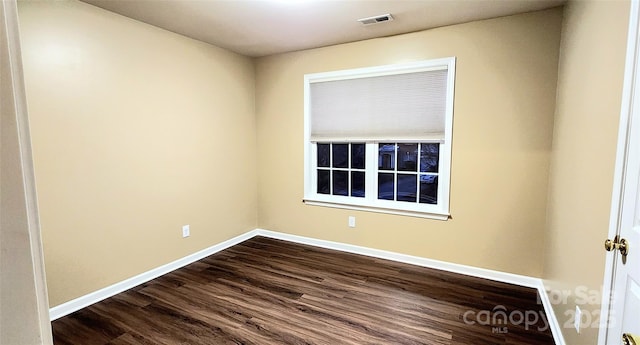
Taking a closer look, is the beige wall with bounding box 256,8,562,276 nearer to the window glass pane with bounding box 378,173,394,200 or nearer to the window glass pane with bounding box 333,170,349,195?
the window glass pane with bounding box 378,173,394,200

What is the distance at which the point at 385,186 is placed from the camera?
141 inches

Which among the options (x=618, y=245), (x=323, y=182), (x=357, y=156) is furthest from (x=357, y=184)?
(x=618, y=245)

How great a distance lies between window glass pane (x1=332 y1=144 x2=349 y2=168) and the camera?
12.4 ft

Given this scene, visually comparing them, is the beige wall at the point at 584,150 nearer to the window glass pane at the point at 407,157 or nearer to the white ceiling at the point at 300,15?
the white ceiling at the point at 300,15

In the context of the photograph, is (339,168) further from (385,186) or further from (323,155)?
(385,186)

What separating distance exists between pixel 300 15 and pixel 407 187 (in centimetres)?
208

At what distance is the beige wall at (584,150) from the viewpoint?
4.67 ft

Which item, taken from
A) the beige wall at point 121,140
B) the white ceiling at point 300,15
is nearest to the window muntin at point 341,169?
the beige wall at point 121,140

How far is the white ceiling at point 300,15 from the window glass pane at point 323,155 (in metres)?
1.26

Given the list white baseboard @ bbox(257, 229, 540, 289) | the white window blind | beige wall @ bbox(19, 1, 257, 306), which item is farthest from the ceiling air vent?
white baseboard @ bbox(257, 229, 540, 289)

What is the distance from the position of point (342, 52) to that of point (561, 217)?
262cm

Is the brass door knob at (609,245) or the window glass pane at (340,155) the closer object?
the brass door knob at (609,245)

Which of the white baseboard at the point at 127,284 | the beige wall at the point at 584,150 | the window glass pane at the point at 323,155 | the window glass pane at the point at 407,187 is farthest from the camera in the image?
the window glass pane at the point at 323,155

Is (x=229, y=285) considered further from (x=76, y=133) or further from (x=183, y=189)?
(x=76, y=133)
